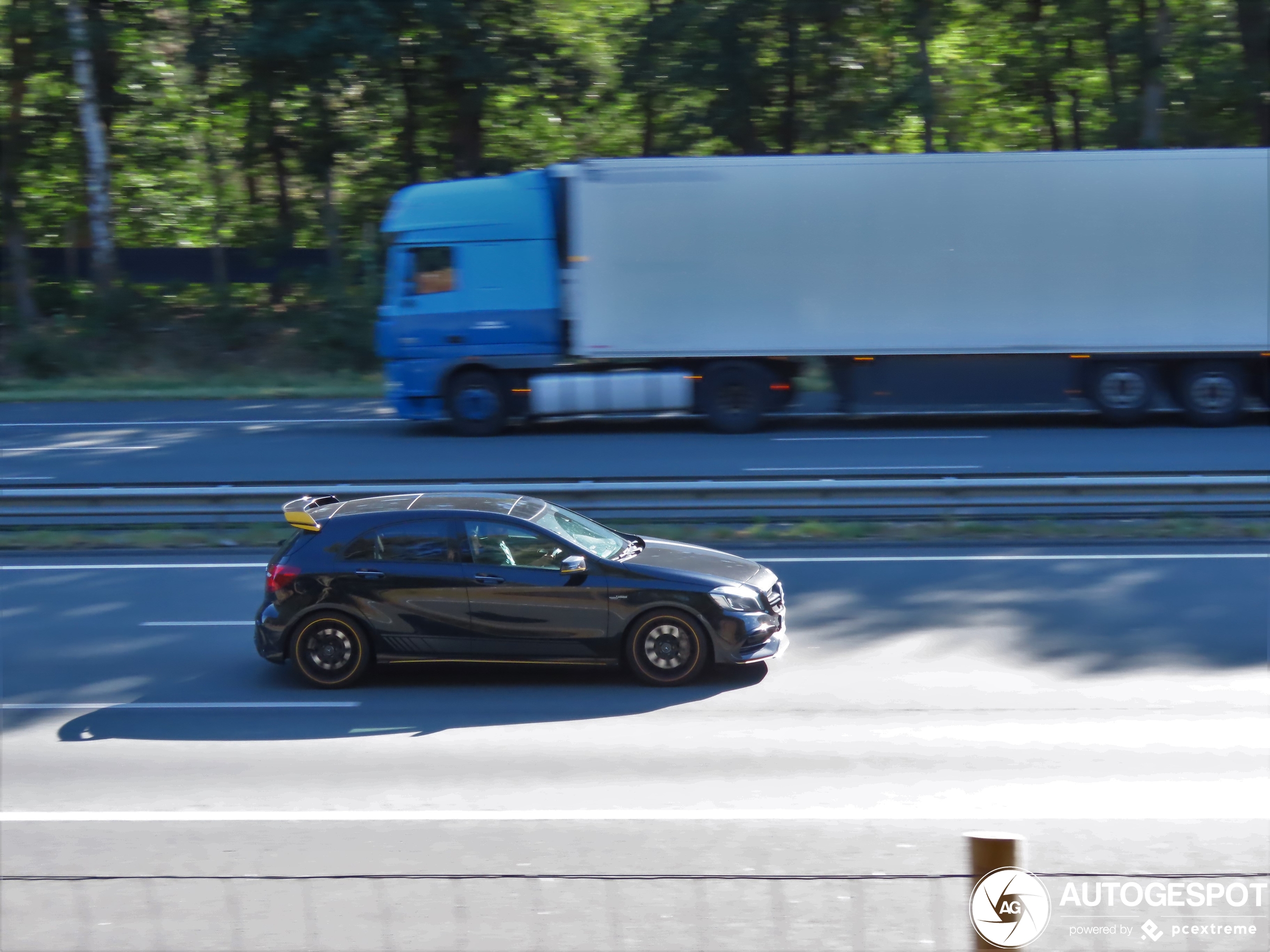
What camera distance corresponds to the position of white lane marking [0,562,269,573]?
11195 millimetres

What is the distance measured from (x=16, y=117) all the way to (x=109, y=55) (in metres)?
2.74

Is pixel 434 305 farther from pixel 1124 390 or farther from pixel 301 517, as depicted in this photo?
pixel 301 517

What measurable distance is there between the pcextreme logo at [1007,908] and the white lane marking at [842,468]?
11.7 m

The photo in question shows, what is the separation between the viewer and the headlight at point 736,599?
25.5ft

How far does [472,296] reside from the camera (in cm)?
1848

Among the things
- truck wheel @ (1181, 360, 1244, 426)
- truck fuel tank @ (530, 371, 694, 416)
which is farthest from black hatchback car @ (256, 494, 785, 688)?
truck wheel @ (1181, 360, 1244, 426)

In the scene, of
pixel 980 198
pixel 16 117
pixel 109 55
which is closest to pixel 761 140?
pixel 980 198

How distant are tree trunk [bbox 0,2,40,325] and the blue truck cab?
50.3 feet

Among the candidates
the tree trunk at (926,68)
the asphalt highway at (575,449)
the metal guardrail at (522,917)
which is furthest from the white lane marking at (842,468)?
the tree trunk at (926,68)

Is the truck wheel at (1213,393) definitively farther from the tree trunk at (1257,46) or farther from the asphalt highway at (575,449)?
the tree trunk at (1257,46)

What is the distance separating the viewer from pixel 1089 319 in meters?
18.2

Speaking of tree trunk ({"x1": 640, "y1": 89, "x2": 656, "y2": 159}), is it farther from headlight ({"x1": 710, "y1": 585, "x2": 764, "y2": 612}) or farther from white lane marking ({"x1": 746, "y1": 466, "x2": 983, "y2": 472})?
headlight ({"x1": 710, "y1": 585, "x2": 764, "y2": 612})

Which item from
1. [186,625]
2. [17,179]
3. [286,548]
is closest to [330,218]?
[17,179]

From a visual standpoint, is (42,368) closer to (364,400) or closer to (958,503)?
(364,400)
